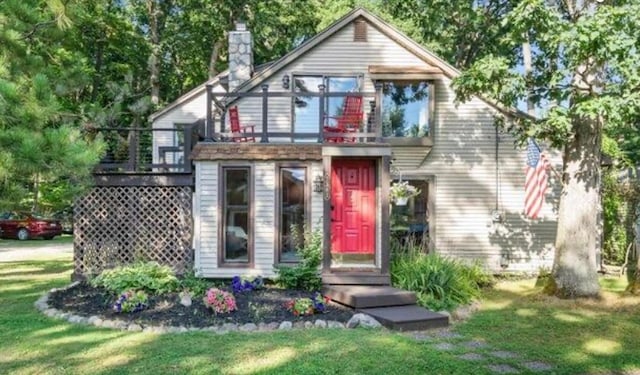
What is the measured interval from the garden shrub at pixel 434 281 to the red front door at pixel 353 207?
2.58 feet

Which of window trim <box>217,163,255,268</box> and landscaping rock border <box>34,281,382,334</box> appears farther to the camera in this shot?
window trim <box>217,163,255,268</box>

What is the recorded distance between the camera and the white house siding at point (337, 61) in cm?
1238

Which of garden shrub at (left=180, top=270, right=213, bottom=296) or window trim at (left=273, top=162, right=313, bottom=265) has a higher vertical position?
window trim at (left=273, top=162, right=313, bottom=265)

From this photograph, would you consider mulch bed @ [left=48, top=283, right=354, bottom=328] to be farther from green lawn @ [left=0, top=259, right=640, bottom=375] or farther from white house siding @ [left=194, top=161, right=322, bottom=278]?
white house siding @ [left=194, top=161, right=322, bottom=278]

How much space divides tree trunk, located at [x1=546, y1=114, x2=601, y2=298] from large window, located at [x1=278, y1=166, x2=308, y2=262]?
15.3 ft

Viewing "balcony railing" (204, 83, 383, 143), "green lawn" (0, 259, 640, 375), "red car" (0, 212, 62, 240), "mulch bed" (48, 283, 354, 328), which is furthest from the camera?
"red car" (0, 212, 62, 240)

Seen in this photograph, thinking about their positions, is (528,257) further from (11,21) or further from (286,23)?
(286,23)

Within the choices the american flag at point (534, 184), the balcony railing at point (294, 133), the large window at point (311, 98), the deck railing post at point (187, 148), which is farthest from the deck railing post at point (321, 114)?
the american flag at point (534, 184)

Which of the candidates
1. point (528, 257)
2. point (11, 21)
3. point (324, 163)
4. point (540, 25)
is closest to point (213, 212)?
point (324, 163)

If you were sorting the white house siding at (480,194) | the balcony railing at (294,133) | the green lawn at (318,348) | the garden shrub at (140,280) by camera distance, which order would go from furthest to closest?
the white house siding at (480,194) → the balcony railing at (294,133) → the garden shrub at (140,280) → the green lawn at (318,348)

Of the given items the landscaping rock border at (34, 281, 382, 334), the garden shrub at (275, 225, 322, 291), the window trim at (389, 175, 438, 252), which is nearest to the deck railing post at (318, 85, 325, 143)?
the garden shrub at (275, 225, 322, 291)

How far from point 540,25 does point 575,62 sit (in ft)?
2.60

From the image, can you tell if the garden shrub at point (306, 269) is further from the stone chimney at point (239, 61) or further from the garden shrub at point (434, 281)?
the stone chimney at point (239, 61)

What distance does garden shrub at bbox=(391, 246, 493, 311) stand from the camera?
8.19 metres
